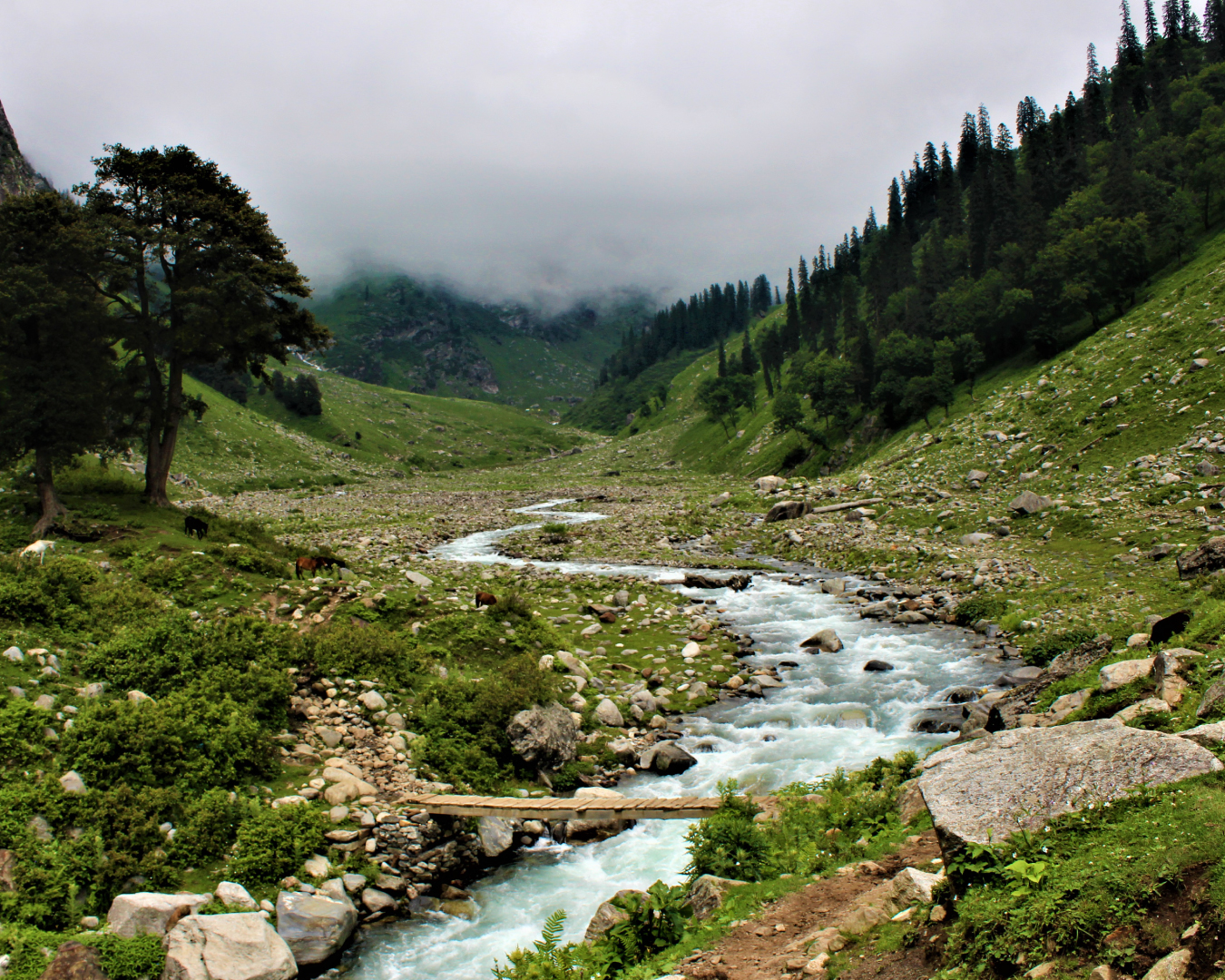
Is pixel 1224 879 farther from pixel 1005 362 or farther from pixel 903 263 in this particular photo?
pixel 903 263

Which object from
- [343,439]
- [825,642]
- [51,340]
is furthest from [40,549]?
[343,439]

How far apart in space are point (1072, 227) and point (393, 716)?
3341 inches

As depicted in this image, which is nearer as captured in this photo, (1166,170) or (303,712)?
(303,712)

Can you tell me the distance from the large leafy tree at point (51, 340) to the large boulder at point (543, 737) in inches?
718

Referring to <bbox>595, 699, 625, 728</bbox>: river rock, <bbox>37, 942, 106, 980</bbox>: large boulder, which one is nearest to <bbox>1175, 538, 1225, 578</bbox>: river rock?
<bbox>595, 699, 625, 728</bbox>: river rock

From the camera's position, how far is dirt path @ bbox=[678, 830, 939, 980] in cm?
575

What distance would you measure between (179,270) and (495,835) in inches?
1023

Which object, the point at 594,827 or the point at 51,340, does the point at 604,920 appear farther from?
the point at 51,340

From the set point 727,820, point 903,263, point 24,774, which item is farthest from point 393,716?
point 903,263

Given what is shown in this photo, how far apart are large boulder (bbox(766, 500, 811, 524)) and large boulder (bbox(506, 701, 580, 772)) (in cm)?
3164

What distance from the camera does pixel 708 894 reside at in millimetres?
8312

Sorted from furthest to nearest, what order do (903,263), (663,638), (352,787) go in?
(903,263) < (663,638) < (352,787)

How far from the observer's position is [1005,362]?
66.9m

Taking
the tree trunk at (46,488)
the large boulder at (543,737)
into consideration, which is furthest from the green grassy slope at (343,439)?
the large boulder at (543,737)
